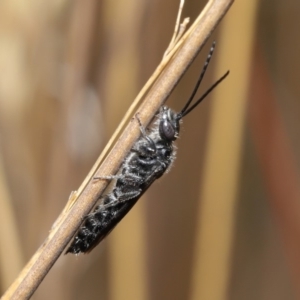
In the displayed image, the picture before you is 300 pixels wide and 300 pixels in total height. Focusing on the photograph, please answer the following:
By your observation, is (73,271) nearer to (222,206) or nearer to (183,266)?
(183,266)

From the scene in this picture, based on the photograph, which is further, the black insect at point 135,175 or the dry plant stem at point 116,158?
the black insect at point 135,175

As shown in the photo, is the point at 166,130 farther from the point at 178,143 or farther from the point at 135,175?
the point at 178,143

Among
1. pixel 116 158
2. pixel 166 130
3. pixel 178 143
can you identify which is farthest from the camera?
pixel 178 143

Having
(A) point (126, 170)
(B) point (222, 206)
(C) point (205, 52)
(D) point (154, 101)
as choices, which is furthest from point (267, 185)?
(D) point (154, 101)

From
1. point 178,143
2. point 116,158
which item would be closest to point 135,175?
point 116,158

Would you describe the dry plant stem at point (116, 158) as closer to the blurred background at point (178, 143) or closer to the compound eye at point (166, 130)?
the compound eye at point (166, 130)

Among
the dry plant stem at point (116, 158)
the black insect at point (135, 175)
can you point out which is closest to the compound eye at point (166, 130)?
the black insect at point (135, 175)

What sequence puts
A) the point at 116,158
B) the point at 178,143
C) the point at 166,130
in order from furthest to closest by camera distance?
1. the point at 178,143
2. the point at 166,130
3. the point at 116,158
